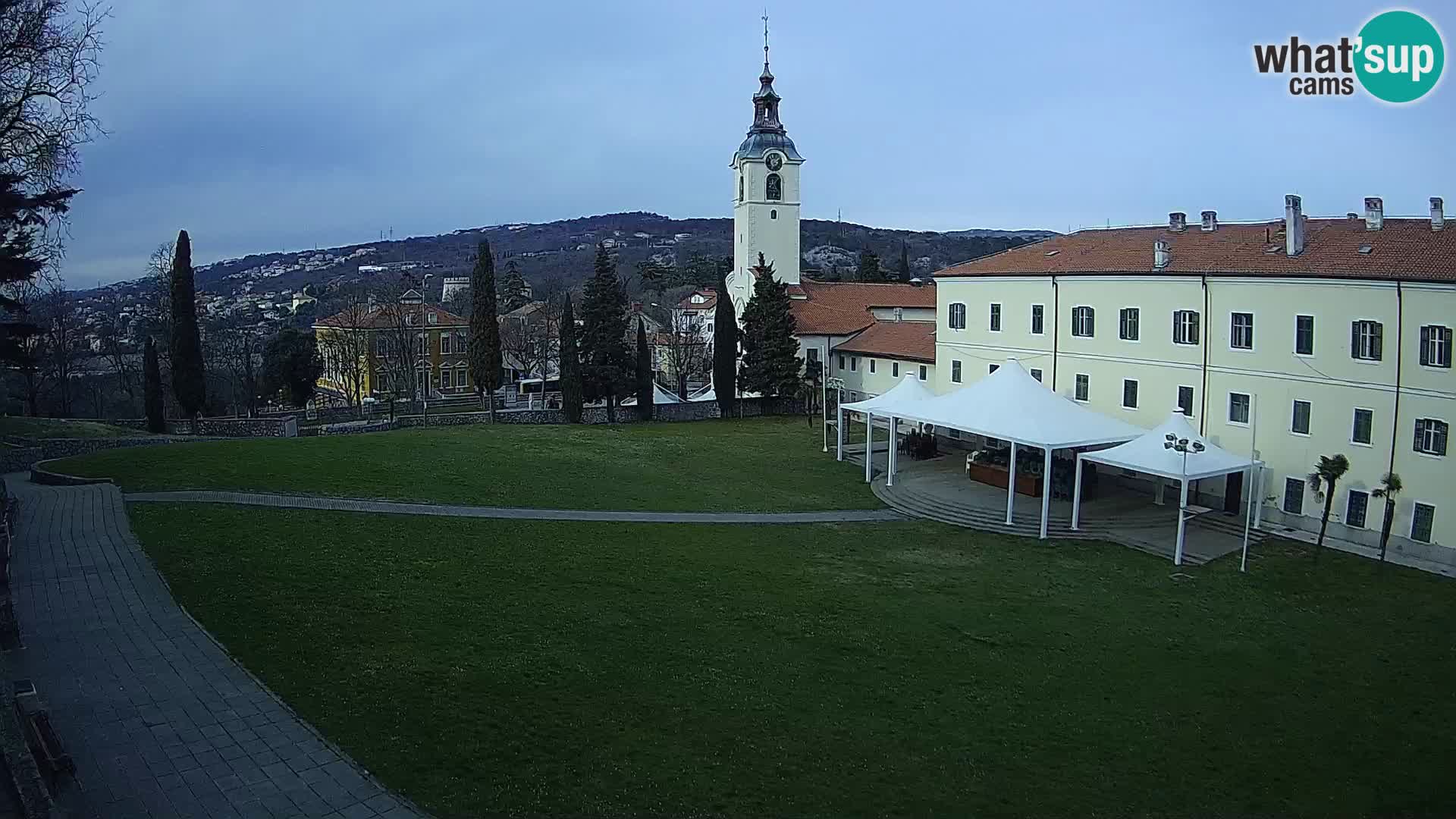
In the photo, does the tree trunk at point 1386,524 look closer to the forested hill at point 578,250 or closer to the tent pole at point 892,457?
the tent pole at point 892,457

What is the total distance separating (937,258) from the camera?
4717 inches

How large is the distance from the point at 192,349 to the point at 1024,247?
28836 millimetres

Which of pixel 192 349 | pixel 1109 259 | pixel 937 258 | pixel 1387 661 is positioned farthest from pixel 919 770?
pixel 937 258

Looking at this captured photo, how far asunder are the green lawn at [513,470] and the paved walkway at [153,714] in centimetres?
719

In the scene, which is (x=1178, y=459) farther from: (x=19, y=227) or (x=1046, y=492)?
(x=19, y=227)

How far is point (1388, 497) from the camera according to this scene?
18203mm

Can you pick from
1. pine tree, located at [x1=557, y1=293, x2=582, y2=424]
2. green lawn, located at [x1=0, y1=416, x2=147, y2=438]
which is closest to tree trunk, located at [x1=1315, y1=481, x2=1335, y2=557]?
pine tree, located at [x1=557, y1=293, x2=582, y2=424]

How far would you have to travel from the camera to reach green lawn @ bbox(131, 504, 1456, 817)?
31.3 feet

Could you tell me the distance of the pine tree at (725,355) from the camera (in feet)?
131

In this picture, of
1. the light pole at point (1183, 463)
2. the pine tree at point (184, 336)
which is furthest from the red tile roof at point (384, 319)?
the light pole at point (1183, 463)

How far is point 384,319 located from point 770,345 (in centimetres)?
2281

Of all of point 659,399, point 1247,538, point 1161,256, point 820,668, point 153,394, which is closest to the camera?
point 820,668

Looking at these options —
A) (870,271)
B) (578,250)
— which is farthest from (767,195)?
(578,250)

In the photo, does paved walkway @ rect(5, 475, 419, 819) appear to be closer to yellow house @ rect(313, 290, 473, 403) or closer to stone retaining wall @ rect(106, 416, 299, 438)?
stone retaining wall @ rect(106, 416, 299, 438)
